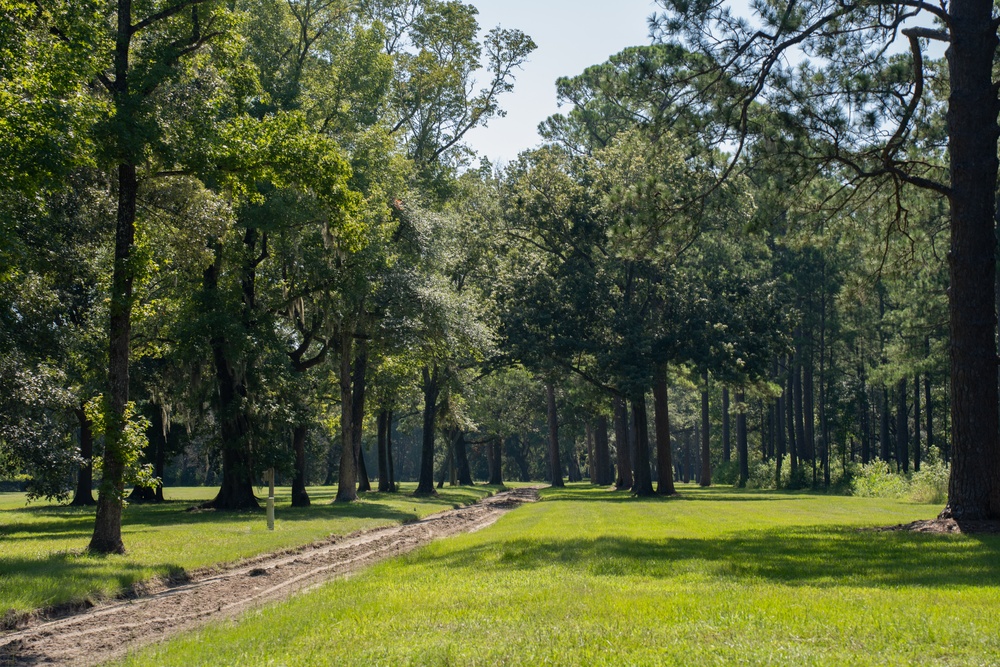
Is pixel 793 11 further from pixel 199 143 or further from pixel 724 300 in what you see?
pixel 724 300

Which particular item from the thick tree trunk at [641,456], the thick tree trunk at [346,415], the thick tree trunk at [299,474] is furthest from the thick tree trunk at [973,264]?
the thick tree trunk at [641,456]

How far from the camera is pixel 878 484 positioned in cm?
4581

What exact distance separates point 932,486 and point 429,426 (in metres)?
25.6

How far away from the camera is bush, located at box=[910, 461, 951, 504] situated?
110ft

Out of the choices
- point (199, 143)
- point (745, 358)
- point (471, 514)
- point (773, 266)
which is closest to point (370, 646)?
point (199, 143)

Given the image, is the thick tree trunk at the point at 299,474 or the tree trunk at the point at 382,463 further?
the tree trunk at the point at 382,463

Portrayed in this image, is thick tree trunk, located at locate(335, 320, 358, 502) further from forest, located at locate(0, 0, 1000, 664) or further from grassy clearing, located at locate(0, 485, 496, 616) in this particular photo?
grassy clearing, located at locate(0, 485, 496, 616)

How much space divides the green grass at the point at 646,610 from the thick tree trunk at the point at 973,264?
192 cm

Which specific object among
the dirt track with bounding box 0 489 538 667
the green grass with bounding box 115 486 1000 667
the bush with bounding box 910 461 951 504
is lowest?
the bush with bounding box 910 461 951 504

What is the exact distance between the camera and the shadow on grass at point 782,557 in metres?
11.6

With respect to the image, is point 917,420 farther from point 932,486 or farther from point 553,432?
point 932,486

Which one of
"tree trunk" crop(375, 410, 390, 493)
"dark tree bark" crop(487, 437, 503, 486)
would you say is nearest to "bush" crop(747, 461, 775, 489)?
"tree trunk" crop(375, 410, 390, 493)

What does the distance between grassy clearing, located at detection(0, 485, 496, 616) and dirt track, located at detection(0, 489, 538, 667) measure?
0.47m

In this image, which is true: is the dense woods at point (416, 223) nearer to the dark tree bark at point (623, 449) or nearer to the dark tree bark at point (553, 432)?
the dark tree bark at point (623, 449)
